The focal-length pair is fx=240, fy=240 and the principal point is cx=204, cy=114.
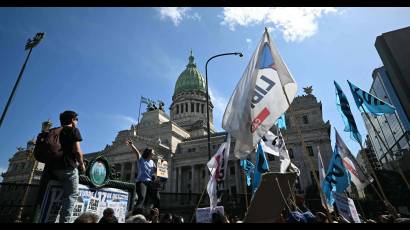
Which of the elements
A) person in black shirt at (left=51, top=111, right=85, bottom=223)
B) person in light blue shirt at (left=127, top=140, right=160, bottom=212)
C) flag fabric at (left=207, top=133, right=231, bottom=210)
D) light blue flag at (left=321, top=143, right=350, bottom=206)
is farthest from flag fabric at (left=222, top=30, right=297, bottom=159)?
light blue flag at (left=321, top=143, right=350, bottom=206)

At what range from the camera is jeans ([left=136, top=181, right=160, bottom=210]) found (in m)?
6.57

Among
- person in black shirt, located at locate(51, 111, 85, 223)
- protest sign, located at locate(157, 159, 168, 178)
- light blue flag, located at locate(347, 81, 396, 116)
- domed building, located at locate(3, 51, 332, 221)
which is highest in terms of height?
domed building, located at locate(3, 51, 332, 221)

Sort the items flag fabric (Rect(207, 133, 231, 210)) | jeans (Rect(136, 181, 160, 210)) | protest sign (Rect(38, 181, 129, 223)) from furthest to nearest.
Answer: flag fabric (Rect(207, 133, 231, 210)) < jeans (Rect(136, 181, 160, 210)) < protest sign (Rect(38, 181, 129, 223))

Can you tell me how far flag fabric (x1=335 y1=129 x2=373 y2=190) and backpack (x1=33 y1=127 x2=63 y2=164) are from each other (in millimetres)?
9464

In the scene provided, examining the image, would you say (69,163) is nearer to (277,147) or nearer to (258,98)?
(258,98)

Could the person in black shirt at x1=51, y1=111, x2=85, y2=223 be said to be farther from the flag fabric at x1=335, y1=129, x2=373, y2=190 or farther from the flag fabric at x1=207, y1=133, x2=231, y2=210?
the flag fabric at x1=335, y1=129, x2=373, y2=190

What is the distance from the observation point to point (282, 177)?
16.9 feet

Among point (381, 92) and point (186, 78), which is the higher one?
point (186, 78)

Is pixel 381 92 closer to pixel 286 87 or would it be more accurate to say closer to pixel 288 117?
pixel 288 117

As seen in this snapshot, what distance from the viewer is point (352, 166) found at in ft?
30.1

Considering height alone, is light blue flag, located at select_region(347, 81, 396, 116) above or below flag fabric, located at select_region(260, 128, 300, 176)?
above

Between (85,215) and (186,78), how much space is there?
77211 millimetres
